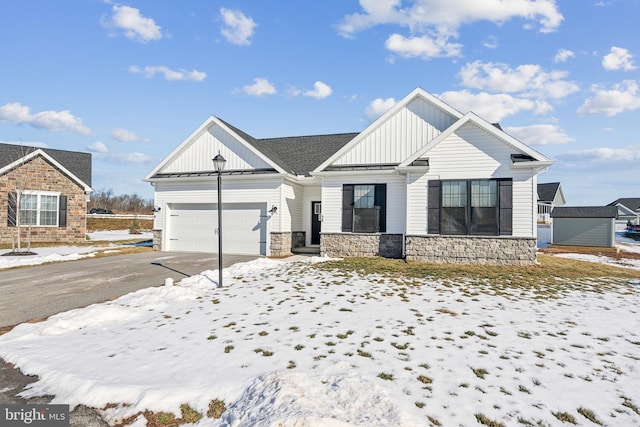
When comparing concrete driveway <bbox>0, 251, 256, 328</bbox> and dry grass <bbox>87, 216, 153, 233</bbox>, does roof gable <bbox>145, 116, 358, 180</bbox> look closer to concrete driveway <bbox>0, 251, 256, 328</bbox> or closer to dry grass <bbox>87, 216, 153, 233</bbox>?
concrete driveway <bbox>0, 251, 256, 328</bbox>

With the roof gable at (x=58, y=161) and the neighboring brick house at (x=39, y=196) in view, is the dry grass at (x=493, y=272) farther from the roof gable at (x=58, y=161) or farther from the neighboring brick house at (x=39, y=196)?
the roof gable at (x=58, y=161)

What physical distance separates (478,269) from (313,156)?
9.99 m

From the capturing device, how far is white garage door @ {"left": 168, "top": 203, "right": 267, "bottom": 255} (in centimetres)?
1501

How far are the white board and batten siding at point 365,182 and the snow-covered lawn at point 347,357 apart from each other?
5699 millimetres

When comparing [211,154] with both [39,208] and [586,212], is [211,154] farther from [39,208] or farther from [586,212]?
[586,212]

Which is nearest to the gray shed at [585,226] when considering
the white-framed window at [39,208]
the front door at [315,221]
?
the front door at [315,221]

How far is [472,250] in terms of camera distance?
1164 centimetres

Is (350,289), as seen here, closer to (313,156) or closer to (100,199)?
(313,156)

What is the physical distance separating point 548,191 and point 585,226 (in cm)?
2247

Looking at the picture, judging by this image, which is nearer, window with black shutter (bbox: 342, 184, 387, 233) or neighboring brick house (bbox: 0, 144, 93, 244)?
window with black shutter (bbox: 342, 184, 387, 233)

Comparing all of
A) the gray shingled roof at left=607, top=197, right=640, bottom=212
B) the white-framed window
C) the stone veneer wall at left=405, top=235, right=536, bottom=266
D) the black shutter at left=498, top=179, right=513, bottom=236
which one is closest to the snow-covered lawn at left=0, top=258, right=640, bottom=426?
the stone veneer wall at left=405, top=235, right=536, bottom=266

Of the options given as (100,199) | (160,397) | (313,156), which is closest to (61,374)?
(160,397)

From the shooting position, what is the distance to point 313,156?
17656 mm

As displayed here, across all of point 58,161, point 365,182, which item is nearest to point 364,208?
point 365,182
